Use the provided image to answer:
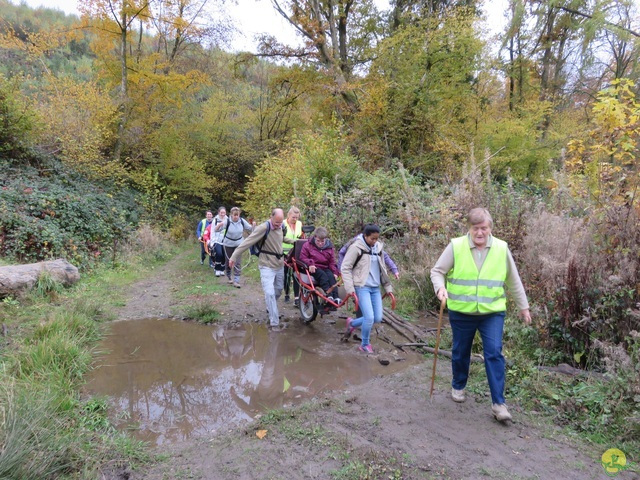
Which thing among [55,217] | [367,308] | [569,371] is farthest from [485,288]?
[55,217]

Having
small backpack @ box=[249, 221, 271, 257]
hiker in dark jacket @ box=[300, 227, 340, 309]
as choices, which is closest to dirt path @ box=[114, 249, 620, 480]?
hiker in dark jacket @ box=[300, 227, 340, 309]

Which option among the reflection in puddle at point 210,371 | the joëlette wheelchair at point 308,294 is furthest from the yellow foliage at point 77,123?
the joëlette wheelchair at point 308,294

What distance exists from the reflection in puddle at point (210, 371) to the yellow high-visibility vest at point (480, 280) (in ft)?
5.65

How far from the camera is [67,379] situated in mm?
3947

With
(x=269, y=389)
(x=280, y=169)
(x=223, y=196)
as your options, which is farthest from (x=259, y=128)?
(x=269, y=389)

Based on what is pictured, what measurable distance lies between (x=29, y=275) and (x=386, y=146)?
38.9ft

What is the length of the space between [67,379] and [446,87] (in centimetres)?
1560

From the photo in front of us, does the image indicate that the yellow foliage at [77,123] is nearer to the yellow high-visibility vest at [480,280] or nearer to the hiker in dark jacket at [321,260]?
the hiker in dark jacket at [321,260]

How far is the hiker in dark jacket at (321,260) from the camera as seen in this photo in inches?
243

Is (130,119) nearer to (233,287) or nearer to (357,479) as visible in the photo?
(233,287)

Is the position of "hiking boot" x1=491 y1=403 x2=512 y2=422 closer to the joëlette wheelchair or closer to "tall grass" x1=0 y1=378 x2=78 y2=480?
the joëlette wheelchair

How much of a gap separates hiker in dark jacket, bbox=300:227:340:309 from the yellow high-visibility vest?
283cm

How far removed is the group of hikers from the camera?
3.50 meters

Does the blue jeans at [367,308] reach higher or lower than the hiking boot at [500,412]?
higher
